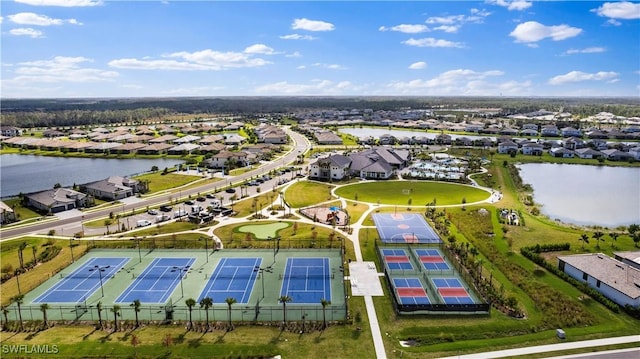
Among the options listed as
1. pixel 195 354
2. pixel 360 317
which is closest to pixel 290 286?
pixel 360 317

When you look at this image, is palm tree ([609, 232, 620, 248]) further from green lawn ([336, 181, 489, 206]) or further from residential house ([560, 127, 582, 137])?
residential house ([560, 127, 582, 137])

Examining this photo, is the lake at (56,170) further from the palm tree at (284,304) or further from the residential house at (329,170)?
the palm tree at (284,304)

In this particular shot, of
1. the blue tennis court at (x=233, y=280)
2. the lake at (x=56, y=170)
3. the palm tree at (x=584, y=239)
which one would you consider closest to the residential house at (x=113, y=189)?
the lake at (x=56, y=170)

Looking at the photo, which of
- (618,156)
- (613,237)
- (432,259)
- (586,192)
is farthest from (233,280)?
(618,156)

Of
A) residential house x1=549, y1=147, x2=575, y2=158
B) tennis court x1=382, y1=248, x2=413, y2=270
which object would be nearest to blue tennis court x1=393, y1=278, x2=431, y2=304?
tennis court x1=382, y1=248, x2=413, y2=270

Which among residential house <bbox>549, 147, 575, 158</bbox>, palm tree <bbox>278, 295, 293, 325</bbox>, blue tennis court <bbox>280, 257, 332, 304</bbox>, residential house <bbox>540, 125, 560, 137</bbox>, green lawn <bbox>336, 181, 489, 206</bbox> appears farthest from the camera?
residential house <bbox>540, 125, 560, 137</bbox>
